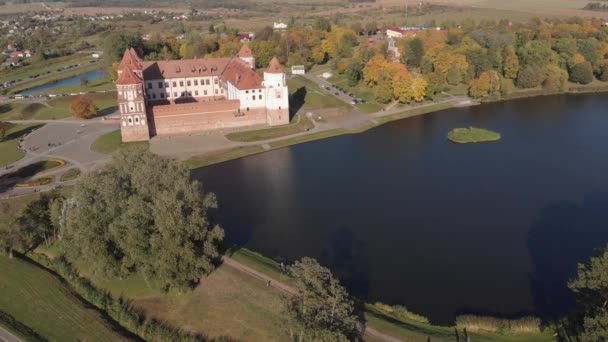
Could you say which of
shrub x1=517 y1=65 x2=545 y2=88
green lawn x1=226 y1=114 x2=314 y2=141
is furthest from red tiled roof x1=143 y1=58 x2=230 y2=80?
shrub x1=517 y1=65 x2=545 y2=88

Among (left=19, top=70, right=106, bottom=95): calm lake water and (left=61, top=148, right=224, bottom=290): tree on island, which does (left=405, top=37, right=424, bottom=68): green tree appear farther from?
(left=61, top=148, right=224, bottom=290): tree on island

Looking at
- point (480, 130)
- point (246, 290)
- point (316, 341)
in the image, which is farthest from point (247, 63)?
point (316, 341)

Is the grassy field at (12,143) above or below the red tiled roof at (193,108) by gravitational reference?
below

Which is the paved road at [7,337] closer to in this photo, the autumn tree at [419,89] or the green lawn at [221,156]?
the green lawn at [221,156]

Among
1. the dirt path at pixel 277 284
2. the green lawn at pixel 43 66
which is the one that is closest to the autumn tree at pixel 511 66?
the dirt path at pixel 277 284

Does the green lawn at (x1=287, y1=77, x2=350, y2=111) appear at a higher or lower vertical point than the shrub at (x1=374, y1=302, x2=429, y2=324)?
higher

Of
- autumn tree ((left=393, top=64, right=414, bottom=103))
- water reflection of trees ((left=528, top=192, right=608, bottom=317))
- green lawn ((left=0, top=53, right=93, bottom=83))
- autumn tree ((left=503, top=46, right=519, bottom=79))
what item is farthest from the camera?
green lawn ((left=0, top=53, right=93, bottom=83))
